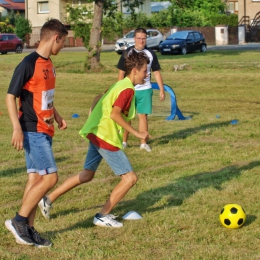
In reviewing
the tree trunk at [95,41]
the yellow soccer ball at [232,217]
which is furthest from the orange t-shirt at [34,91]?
the tree trunk at [95,41]

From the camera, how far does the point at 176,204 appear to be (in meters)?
7.20

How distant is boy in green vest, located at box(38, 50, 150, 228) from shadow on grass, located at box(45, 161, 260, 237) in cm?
55

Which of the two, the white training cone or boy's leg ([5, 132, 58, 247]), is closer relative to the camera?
boy's leg ([5, 132, 58, 247])

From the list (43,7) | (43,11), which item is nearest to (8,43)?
(43,11)

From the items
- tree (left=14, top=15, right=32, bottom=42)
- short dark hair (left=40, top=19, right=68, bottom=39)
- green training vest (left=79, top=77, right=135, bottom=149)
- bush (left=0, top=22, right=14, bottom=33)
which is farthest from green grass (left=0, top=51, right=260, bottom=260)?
bush (left=0, top=22, right=14, bottom=33)

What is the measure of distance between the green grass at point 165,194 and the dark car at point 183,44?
25139 millimetres

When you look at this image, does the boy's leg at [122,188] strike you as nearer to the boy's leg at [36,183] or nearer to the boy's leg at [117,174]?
the boy's leg at [117,174]

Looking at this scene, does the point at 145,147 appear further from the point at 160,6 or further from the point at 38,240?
the point at 160,6

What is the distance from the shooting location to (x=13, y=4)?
9094 centimetres

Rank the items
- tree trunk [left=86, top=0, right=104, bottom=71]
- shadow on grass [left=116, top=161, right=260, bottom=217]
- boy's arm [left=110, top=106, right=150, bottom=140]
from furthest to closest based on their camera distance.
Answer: tree trunk [left=86, top=0, right=104, bottom=71] → shadow on grass [left=116, top=161, right=260, bottom=217] → boy's arm [left=110, top=106, right=150, bottom=140]

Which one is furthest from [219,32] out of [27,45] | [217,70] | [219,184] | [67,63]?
[219,184]

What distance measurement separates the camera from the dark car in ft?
134

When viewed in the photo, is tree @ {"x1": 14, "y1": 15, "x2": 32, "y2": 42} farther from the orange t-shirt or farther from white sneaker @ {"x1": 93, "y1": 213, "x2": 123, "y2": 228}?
the orange t-shirt

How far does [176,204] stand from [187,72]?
63.4 ft
